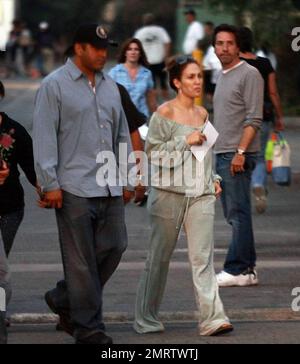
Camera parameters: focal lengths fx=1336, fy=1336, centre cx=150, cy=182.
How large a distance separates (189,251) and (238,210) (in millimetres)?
1757

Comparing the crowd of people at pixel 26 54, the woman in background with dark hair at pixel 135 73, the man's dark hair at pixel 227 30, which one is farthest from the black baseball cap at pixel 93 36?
the crowd of people at pixel 26 54

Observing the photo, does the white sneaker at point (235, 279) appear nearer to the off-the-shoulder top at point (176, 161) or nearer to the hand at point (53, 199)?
the off-the-shoulder top at point (176, 161)

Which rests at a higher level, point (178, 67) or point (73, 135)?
point (178, 67)

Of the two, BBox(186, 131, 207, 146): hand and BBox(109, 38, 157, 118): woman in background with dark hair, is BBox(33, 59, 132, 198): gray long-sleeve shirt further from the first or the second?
BBox(109, 38, 157, 118): woman in background with dark hair

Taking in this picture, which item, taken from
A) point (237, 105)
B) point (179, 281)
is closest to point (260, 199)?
point (179, 281)

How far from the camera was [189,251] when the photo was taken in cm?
870

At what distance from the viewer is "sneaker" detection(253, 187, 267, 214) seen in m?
14.5

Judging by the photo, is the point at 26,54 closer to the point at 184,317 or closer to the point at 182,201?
the point at 184,317

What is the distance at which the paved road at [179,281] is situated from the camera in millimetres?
8883

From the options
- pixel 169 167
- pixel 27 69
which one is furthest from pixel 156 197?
pixel 27 69

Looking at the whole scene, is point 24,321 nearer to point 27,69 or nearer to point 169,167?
point 169,167

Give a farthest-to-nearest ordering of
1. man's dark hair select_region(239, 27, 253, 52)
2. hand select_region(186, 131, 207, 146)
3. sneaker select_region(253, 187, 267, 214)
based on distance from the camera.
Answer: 1. sneaker select_region(253, 187, 267, 214)
2. man's dark hair select_region(239, 27, 253, 52)
3. hand select_region(186, 131, 207, 146)

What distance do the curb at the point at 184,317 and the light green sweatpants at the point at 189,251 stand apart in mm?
470

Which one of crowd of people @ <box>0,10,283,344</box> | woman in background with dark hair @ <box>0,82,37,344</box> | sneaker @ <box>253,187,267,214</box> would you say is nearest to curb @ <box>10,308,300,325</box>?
crowd of people @ <box>0,10,283,344</box>
